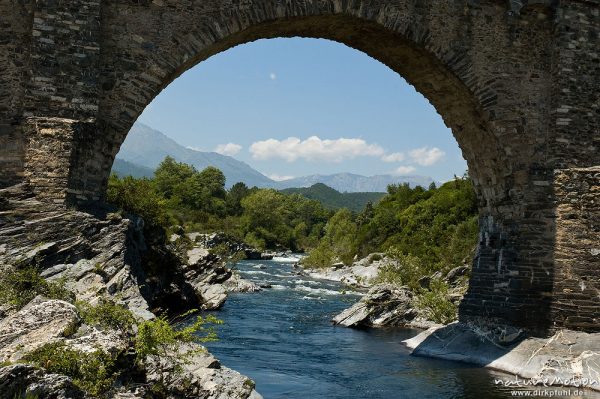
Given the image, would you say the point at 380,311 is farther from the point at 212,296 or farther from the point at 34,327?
the point at 34,327

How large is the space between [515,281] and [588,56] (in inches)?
166

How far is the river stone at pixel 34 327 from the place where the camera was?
4.70 meters

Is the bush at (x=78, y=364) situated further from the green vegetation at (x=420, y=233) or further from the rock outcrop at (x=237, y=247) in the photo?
the rock outcrop at (x=237, y=247)

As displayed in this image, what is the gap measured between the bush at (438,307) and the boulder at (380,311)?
59 centimetres

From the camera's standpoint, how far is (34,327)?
5.04 m

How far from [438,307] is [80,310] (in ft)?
34.5

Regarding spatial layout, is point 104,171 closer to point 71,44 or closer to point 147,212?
point 71,44

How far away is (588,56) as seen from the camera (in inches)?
430

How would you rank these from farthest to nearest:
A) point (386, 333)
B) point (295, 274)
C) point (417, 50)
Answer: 1. point (295, 274)
2. point (386, 333)
3. point (417, 50)

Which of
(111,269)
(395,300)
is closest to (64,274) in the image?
(111,269)

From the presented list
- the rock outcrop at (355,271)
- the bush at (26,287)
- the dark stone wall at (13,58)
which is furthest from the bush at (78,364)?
the rock outcrop at (355,271)

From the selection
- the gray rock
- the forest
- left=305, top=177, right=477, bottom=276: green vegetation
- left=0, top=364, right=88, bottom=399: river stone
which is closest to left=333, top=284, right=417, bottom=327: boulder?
left=305, top=177, right=477, bottom=276: green vegetation

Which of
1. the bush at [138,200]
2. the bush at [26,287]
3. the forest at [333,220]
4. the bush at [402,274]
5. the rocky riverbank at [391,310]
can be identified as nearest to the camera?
the bush at [26,287]

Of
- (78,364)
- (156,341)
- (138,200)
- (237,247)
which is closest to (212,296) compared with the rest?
(138,200)
